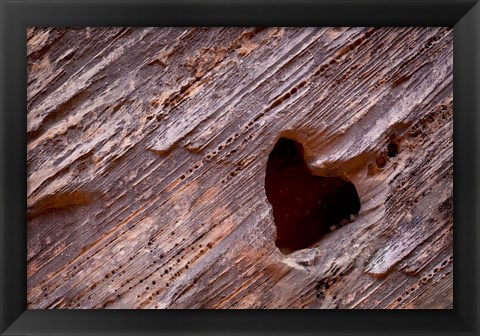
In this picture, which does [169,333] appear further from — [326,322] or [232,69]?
[232,69]

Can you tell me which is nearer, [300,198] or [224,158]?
[224,158]

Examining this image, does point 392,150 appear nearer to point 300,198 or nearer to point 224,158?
point 300,198
